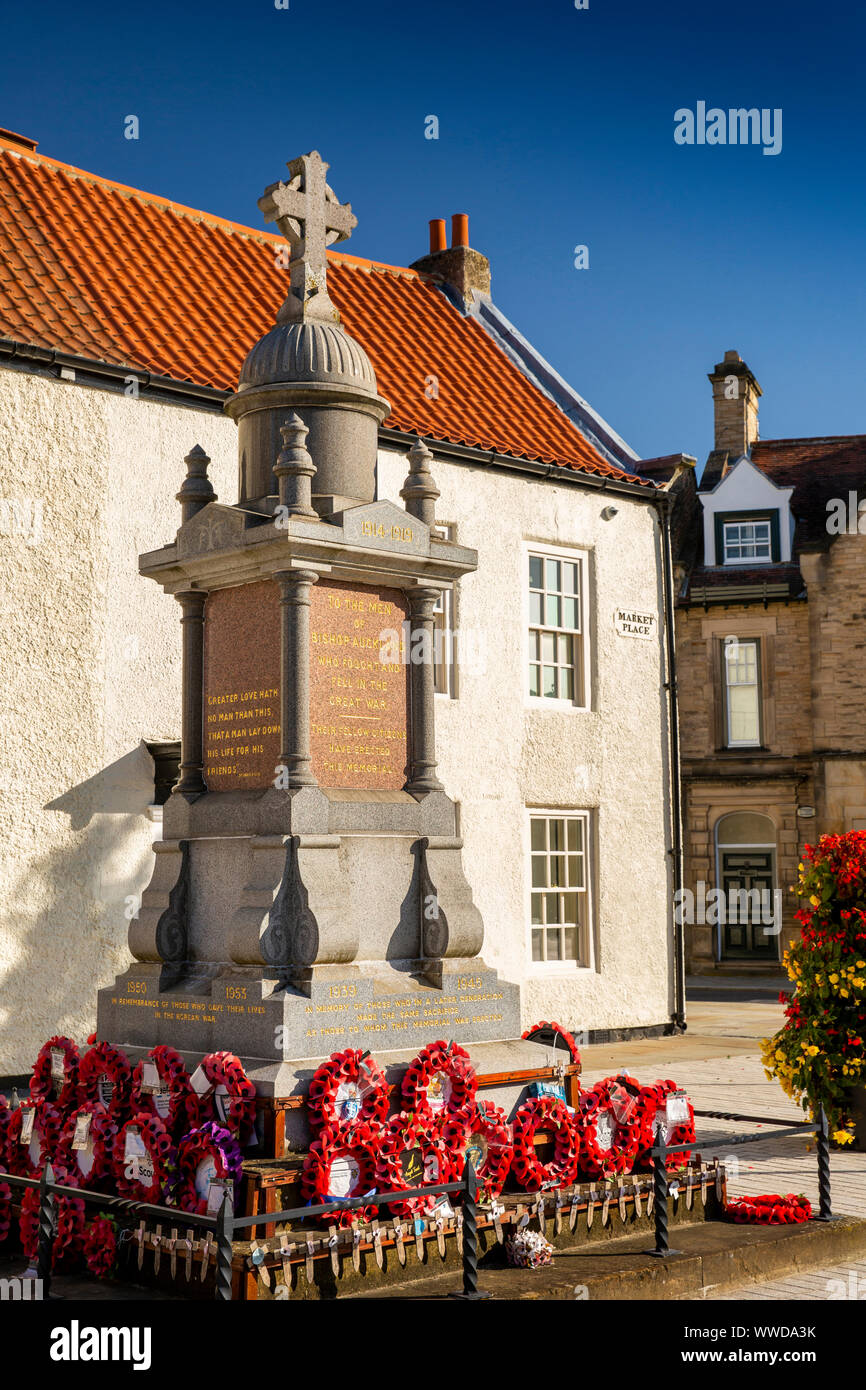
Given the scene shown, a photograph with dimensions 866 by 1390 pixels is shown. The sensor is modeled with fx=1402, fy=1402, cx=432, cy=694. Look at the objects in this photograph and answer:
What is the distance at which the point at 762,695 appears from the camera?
30703 millimetres

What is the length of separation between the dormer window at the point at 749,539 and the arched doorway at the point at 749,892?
5.78 m

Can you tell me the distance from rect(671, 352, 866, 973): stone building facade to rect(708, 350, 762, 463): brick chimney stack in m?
1.85

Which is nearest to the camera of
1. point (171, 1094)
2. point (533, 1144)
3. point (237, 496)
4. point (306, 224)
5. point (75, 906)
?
point (171, 1094)

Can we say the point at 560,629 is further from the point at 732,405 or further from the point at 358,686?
the point at 732,405

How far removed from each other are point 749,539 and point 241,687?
2548 cm

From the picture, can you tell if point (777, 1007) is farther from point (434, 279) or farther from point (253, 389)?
point (253, 389)

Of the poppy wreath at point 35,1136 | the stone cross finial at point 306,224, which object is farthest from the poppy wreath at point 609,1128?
the stone cross finial at point 306,224

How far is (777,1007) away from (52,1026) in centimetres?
1419

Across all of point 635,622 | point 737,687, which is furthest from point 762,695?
point 635,622

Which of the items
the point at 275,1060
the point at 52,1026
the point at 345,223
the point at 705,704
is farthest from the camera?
the point at 705,704

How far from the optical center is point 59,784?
1267 cm

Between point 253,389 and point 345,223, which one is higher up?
point 345,223
